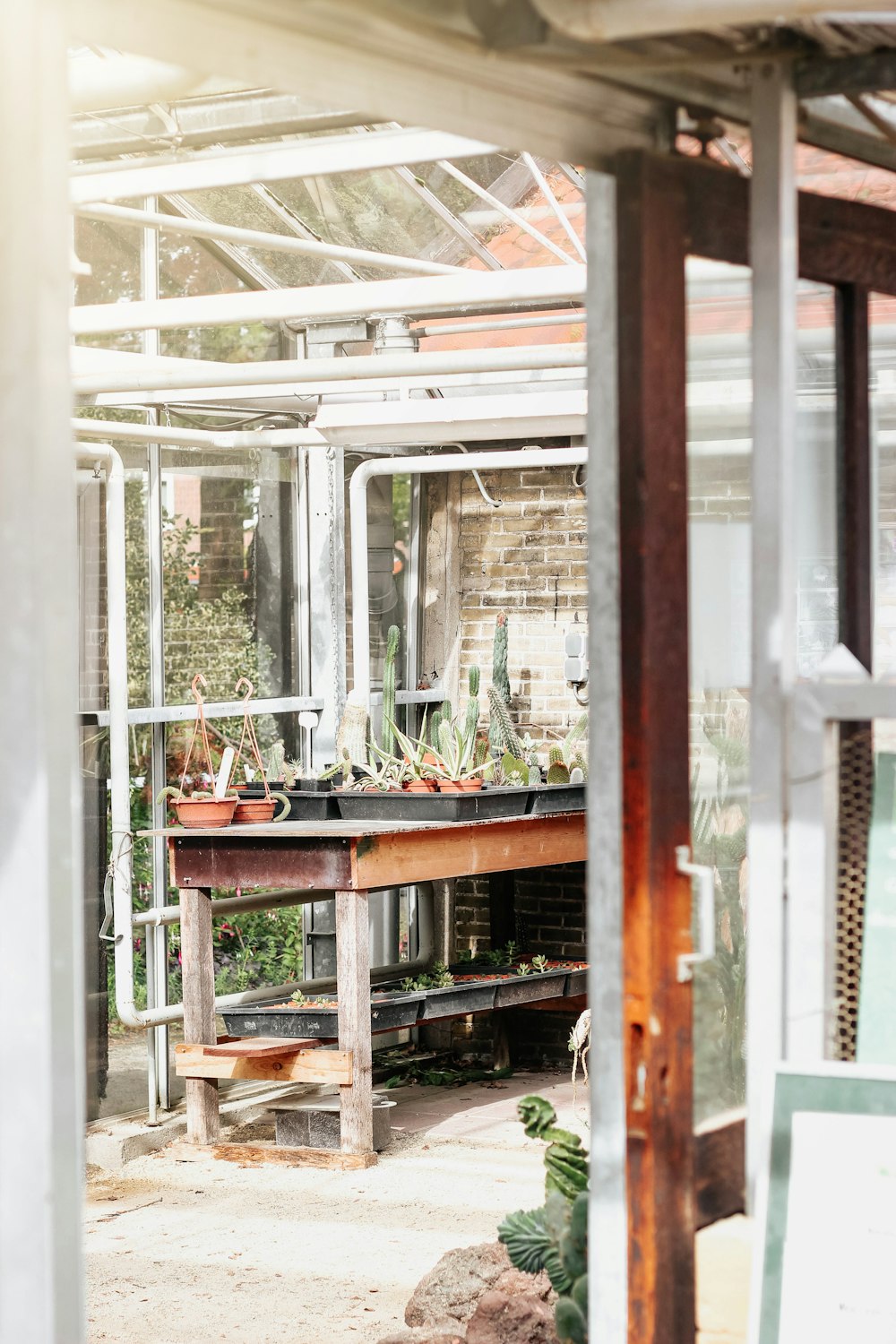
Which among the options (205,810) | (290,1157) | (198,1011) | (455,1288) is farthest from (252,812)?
(455,1288)

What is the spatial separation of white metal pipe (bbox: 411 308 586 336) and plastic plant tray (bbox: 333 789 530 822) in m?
1.89

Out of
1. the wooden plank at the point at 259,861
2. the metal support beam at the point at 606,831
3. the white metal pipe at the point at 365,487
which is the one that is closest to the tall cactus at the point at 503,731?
the white metal pipe at the point at 365,487

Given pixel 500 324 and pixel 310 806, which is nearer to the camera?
pixel 500 324

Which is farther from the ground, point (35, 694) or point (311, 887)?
point (35, 694)

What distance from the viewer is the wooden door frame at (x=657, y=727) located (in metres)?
2.54

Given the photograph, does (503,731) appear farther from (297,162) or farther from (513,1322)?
(297,162)

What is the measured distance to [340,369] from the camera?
5.79 m

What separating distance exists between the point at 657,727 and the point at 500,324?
4632mm

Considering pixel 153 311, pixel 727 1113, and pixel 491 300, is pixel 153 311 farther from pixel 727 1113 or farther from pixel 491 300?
pixel 727 1113

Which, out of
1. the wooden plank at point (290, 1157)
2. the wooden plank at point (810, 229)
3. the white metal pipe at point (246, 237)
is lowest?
the wooden plank at point (290, 1157)

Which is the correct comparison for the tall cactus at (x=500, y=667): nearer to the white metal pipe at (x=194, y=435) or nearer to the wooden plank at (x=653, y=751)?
the white metal pipe at (x=194, y=435)

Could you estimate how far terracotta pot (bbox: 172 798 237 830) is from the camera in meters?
6.76

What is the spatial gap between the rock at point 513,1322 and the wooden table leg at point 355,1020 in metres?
2.74

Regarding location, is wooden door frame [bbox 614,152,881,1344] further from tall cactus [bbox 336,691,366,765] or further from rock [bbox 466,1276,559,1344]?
tall cactus [bbox 336,691,366,765]
